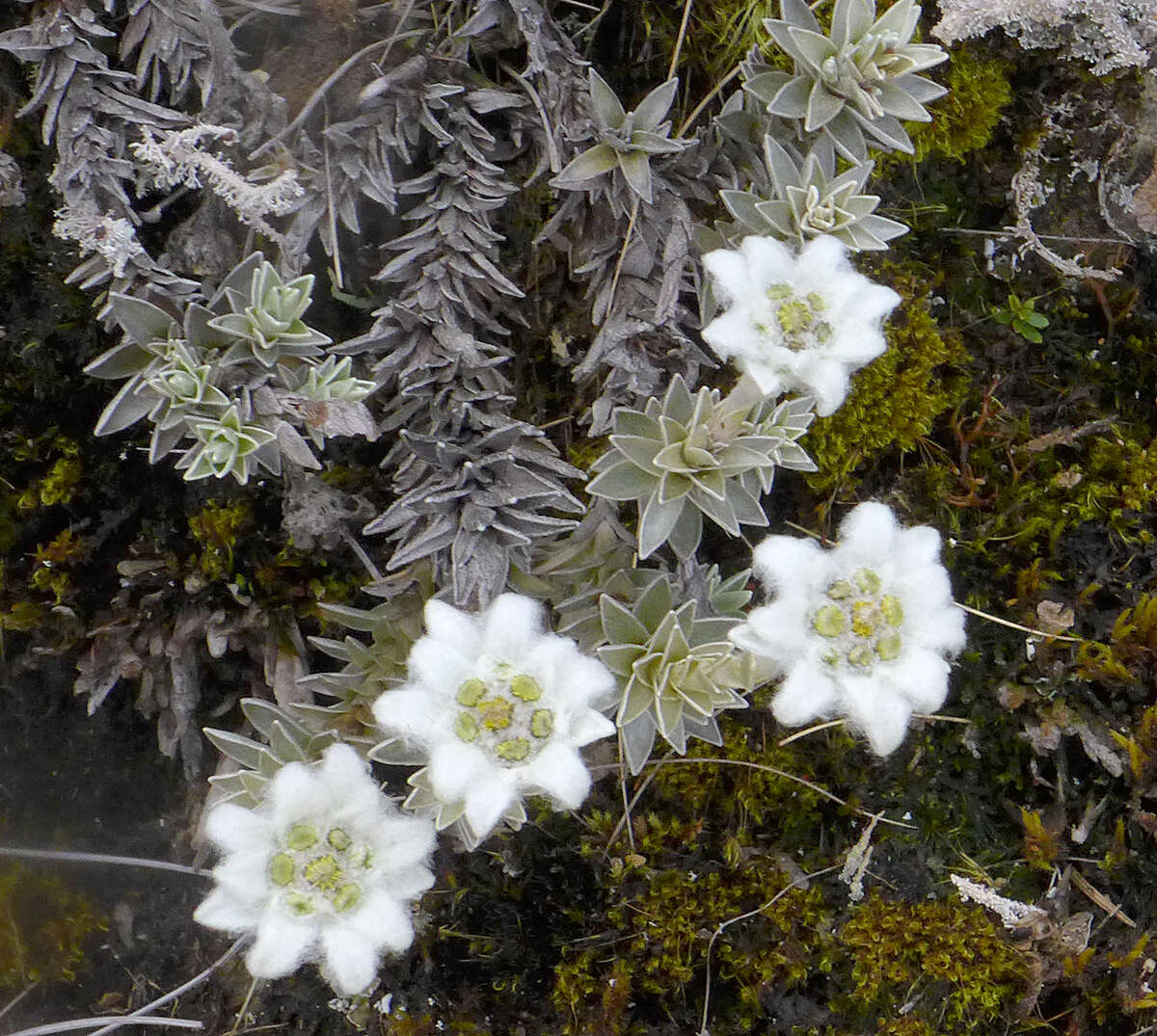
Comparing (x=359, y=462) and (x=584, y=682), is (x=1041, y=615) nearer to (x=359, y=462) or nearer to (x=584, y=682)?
(x=584, y=682)

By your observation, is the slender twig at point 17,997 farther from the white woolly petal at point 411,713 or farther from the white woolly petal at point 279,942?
the white woolly petal at point 411,713

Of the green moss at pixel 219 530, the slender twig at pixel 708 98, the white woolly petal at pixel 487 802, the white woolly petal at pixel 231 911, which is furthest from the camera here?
the green moss at pixel 219 530

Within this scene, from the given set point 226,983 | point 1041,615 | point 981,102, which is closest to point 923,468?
point 1041,615

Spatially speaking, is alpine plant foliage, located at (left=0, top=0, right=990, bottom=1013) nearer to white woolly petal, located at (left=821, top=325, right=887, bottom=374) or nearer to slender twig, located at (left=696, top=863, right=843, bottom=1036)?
white woolly petal, located at (left=821, top=325, right=887, bottom=374)

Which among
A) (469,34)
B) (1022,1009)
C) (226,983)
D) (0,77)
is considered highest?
(469,34)

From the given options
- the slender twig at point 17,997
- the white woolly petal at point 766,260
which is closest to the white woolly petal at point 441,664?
the white woolly petal at point 766,260

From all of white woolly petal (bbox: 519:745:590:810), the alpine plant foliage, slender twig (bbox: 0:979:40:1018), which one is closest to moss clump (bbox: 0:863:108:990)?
slender twig (bbox: 0:979:40:1018)
